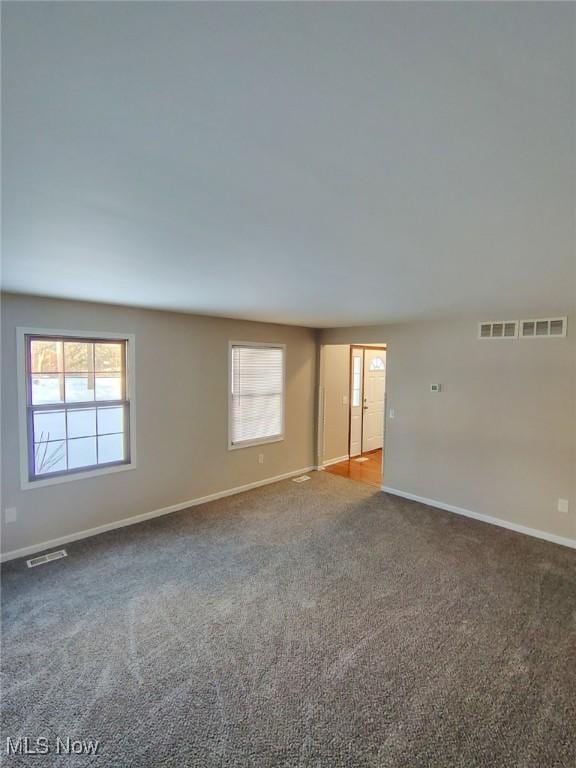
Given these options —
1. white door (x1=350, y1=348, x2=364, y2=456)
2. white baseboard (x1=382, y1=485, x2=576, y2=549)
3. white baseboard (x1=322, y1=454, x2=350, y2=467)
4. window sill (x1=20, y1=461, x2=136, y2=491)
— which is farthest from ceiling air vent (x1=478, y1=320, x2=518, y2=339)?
window sill (x1=20, y1=461, x2=136, y2=491)

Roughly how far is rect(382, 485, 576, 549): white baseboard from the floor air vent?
→ 409cm

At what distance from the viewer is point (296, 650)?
95.0 inches

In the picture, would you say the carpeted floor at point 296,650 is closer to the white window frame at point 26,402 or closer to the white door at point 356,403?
the white window frame at point 26,402

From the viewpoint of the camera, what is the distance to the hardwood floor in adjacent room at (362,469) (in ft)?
19.7

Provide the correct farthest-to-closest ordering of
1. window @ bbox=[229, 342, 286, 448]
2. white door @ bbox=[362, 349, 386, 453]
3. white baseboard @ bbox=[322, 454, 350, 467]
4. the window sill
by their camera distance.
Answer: white door @ bbox=[362, 349, 386, 453] < white baseboard @ bbox=[322, 454, 350, 467] < window @ bbox=[229, 342, 286, 448] < the window sill

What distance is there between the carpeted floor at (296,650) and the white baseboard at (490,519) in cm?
15

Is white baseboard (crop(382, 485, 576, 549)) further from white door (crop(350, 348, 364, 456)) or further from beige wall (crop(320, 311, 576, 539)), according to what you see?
white door (crop(350, 348, 364, 456))

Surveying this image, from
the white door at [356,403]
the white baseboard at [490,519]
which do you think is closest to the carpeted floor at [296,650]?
the white baseboard at [490,519]

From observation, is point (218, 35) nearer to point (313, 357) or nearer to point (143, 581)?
point (143, 581)

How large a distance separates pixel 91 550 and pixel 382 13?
14.2ft

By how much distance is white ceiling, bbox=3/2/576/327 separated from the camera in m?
0.63

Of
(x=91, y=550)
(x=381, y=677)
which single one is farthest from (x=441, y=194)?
(x=91, y=550)

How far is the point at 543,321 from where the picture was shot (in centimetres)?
398

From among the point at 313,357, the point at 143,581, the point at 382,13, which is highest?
the point at 382,13
